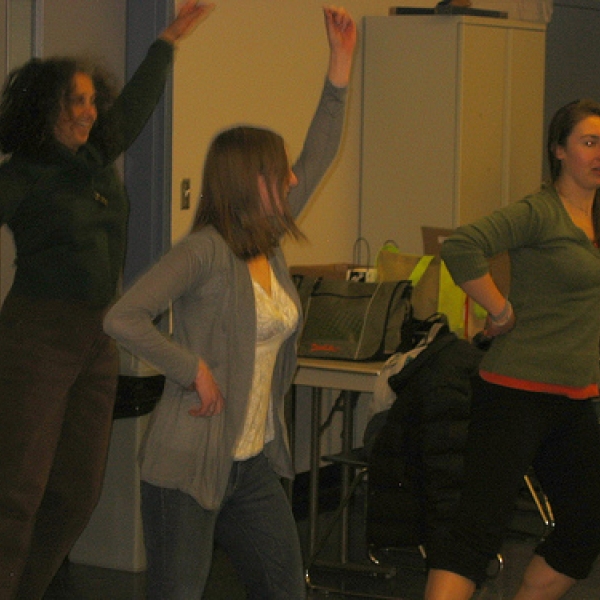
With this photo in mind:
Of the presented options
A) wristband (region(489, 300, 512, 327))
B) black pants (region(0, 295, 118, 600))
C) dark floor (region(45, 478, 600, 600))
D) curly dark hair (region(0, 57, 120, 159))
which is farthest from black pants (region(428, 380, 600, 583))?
curly dark hair (region(0, 57, 120, 159))

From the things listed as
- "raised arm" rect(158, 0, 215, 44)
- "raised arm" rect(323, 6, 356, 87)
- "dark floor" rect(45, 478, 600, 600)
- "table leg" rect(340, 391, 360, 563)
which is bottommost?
"dark floor" rect(45, 478, 600, 600)

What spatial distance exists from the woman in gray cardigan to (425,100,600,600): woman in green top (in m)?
0.67

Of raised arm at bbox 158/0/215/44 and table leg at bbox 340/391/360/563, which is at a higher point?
raised arm at bbox 158/0/215/44

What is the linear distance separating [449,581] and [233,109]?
2517 millimetres

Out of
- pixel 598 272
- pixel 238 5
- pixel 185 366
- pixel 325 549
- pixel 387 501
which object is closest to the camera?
pixel 185 366

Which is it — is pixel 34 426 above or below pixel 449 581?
above

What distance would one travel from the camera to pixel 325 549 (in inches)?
178

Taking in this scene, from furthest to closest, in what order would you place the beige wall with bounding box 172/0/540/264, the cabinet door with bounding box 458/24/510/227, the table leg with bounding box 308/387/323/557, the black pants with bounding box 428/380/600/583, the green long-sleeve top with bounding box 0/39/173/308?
1. the cabinet door with bounding box 458/24/510/227
2. the beige wall with bounding box 172/0/540/264
3. the table leg with bounding box 308/387/323/557
4. the green long-sleeve top with bounding box 0/39/173/308
5. the black pants with bounding box 428/380/600/583

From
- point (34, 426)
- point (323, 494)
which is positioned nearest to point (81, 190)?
point (34, 426)

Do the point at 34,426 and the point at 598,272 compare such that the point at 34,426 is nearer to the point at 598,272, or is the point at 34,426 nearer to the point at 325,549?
the point at 598,272

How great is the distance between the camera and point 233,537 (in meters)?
2.33

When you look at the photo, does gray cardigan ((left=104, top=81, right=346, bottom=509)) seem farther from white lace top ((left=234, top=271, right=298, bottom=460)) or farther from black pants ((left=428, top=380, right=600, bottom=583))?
black pants ((left=428, top=380, right=600, bottom=583))

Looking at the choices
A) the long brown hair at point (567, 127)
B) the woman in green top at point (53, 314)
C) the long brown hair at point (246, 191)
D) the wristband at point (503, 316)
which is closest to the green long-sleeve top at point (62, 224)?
the woman in green top at point (53, 314)

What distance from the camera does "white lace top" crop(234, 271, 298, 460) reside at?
2320 millimetres
